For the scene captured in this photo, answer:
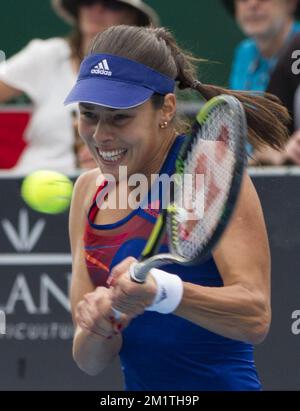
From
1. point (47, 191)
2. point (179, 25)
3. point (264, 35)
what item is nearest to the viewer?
point (47, 191)

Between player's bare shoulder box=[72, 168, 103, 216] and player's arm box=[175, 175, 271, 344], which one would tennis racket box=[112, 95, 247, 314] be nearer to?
player's arm box=[175, 175, 271, 344]

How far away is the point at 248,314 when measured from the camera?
2.58m

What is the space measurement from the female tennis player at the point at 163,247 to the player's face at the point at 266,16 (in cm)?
229

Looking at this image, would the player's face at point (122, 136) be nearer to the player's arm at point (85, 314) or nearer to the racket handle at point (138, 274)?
the player's arm at point (85, 314)

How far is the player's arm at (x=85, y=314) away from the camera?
8.69ft

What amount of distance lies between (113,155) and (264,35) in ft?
8.67

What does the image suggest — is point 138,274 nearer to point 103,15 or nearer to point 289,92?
point 289,92

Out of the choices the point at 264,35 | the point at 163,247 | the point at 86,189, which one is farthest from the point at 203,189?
the point at 264,35

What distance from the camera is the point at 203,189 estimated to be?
258 centimetres

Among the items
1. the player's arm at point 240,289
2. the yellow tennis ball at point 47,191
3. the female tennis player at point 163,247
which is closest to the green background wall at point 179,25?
the yellow tennis ball at point 47,191

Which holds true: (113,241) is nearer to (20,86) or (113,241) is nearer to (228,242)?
(228,242)

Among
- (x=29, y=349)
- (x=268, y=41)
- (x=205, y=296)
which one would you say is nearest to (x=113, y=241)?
(x=205, y=296)

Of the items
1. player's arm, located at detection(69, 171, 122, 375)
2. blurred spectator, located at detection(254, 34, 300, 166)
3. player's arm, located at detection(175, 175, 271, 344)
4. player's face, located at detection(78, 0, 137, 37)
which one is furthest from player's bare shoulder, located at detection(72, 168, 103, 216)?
player's face, located at detection(78, 0, 137, 37)

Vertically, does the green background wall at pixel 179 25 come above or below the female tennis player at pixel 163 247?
above
